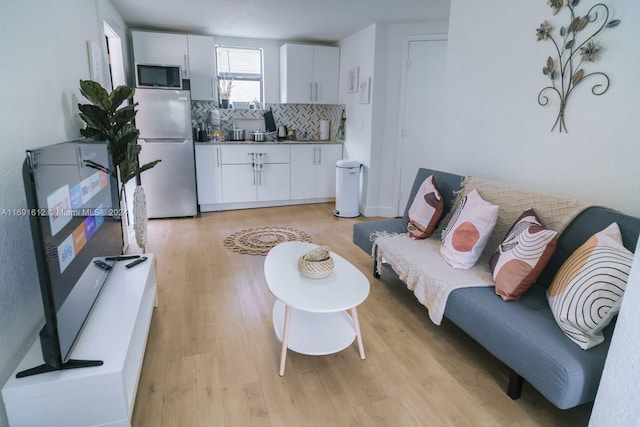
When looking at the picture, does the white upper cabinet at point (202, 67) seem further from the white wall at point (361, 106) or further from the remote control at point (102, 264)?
the remote control at point (102, 264)

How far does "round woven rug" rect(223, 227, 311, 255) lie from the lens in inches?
141

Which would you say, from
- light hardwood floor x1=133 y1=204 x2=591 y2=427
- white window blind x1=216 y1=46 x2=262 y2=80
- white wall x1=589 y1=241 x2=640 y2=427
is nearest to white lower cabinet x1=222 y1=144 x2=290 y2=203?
white window blind x1=216 y1=46 x2=262 y2=80

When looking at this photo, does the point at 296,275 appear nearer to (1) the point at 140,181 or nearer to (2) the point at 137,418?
(2) the point at 137,418

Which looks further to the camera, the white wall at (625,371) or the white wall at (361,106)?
the white wall at (361,106)

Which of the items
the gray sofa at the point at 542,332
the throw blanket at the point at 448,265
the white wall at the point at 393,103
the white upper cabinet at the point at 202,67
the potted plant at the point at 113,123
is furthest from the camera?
the white upper cabinet at the point at 202,67

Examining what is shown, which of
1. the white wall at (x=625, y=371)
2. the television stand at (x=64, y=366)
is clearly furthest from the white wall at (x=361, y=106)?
the television stand at (x=64, y=366)

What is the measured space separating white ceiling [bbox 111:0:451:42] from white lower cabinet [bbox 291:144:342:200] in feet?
4.96

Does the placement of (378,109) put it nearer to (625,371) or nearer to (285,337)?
(285,337)

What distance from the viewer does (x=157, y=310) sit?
2432mm

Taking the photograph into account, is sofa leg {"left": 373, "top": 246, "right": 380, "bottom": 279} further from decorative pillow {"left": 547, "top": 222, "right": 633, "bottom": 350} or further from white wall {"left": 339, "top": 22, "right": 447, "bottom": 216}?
white wall {"left": 339, "top": 22, "right": 447, "bottom": 216}

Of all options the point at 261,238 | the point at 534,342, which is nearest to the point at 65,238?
the point at 534,342

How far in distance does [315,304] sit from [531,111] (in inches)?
73.0

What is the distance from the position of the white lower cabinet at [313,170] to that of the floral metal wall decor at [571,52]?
327cm

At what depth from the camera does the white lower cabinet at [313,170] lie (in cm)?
516
